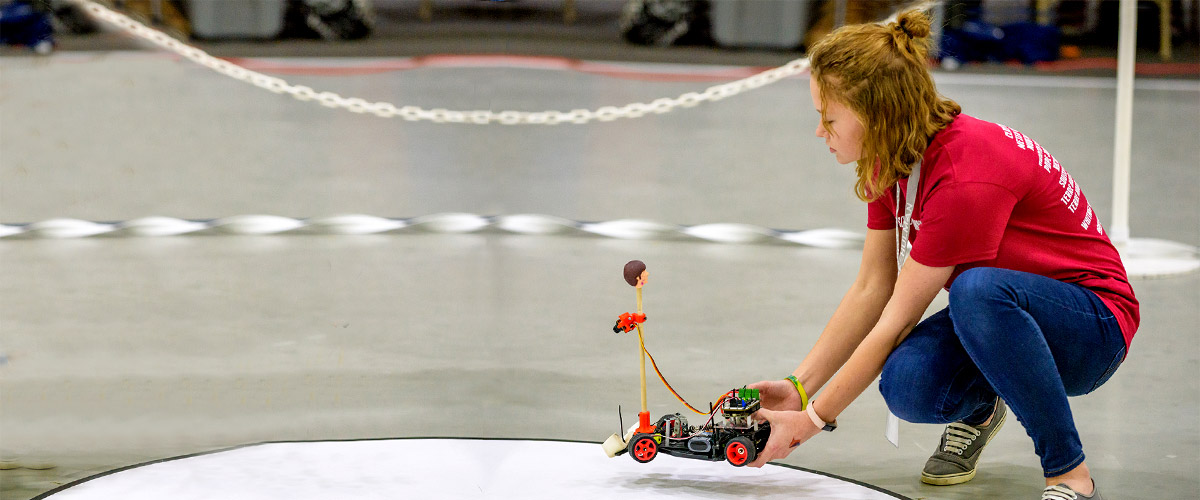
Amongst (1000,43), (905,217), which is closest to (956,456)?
(905,217)

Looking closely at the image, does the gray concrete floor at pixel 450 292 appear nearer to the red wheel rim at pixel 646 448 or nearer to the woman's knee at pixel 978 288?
the red wheel rim at pixel 646 448

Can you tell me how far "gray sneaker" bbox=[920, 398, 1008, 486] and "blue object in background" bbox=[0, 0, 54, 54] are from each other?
26.6 feet

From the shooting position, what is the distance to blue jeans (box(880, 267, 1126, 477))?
1646 mm

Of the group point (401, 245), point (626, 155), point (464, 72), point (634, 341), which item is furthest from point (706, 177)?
point (464, 72)

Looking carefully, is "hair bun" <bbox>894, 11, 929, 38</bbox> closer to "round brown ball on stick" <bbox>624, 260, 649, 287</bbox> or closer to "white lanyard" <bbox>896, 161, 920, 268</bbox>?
"white lanyard" <bbox>896, 161, 920, 268</bbox>

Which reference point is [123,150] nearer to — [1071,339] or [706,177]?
[706,177]

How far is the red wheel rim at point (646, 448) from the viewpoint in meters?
1.83

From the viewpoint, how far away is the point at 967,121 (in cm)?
166

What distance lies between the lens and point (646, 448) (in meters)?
1.83

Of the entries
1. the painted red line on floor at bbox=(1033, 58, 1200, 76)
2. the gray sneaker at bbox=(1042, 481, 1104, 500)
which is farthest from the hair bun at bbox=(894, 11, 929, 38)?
the painted red line on floor at bbox=(1033, 58, 1200, 76)

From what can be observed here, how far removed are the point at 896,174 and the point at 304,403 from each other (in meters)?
1.29

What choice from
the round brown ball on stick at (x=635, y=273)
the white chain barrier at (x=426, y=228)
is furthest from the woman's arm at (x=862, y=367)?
the white chain barrier at (x=426, y=228)

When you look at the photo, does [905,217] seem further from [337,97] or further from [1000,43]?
[1000,43]

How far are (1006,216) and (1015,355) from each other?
0.20 m
